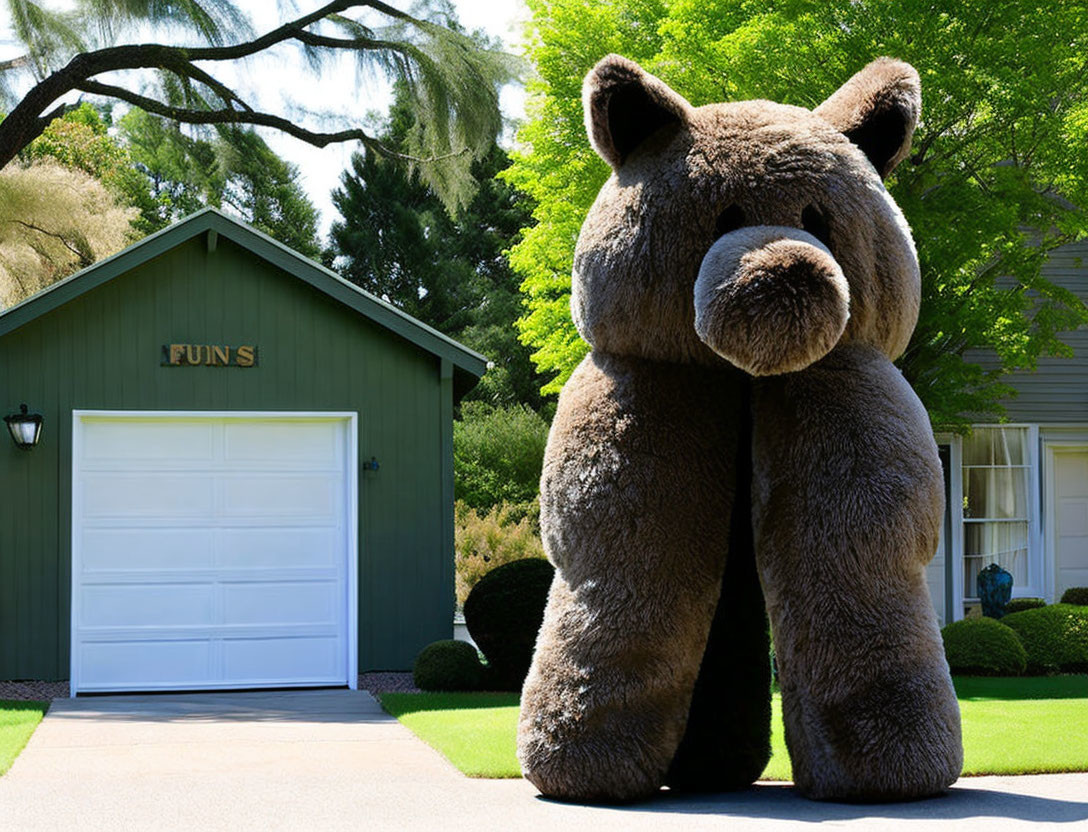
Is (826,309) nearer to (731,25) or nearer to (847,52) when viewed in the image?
(847,52)

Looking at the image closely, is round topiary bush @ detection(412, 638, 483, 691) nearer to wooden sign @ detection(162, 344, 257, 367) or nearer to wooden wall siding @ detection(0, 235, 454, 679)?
wooden wall siding @ detection(0, 235, 454, 679)

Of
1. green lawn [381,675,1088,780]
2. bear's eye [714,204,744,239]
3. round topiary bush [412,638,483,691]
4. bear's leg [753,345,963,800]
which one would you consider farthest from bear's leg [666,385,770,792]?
round topiary bush [412,638,483,691]

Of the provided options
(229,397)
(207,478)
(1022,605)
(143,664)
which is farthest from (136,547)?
(1022,605)

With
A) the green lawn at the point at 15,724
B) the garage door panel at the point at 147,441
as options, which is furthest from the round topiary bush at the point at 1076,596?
the green lawn at the point at 15,724

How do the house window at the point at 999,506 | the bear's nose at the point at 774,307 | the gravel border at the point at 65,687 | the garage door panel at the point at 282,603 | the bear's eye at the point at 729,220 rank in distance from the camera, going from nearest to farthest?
the bear's nose at the point at 774,307
the bear's eye at the point at 729,220
the gravel border at the point at 65,687
the garage door panel at the point at 282,603
the house window at the point at 999,506

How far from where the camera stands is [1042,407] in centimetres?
1630

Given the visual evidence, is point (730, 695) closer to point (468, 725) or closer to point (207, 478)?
point (468, 725)

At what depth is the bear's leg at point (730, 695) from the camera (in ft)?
18.6

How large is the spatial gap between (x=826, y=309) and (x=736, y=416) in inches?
29.1

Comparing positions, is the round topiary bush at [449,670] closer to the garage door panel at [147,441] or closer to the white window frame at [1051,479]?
the garage door panel at [147,441]

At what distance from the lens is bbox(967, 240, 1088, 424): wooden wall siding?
16.2 m

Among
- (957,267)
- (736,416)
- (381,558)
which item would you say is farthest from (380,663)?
(736,416)

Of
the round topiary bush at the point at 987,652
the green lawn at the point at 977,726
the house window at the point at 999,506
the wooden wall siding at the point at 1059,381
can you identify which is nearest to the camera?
the green lawn at the point at 977,726

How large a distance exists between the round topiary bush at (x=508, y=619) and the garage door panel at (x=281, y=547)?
1.43 metres
